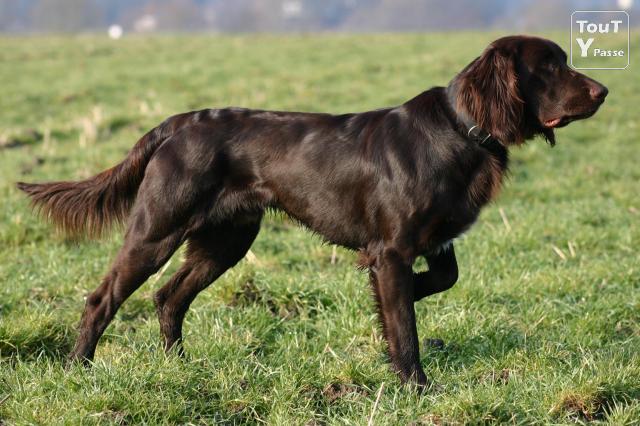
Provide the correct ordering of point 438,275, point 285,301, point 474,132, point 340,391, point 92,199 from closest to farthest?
1. point 340,391
2. point 474,132
3. point 438,275
4. point 92,199
5. point 285,301

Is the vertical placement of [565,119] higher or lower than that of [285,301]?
higher

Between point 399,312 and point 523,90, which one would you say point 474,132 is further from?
point 399,312

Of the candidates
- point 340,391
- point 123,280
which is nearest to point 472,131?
point 340,391

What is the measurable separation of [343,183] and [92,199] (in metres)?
1.29

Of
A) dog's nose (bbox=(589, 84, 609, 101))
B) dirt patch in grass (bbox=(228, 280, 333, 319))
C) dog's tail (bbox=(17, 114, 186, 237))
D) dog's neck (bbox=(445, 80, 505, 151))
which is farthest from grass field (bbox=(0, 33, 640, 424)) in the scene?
dog's nose (bbox=(589, 84, 609, 101))

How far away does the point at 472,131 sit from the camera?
11.4 feet

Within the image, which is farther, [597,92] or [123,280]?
[123,280]

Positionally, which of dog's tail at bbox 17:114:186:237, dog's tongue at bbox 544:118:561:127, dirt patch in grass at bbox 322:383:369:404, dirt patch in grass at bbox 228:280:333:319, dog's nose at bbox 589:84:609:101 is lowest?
dirt patch in grass at bbox 228:280:333:319

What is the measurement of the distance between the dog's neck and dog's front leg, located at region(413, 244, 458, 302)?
1.77 feet

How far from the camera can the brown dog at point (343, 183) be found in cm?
344

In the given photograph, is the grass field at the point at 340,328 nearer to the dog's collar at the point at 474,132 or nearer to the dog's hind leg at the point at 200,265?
the dog's hind leg at the point at 200,265

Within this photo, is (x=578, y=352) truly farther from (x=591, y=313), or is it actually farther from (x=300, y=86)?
(x=300, y=86)

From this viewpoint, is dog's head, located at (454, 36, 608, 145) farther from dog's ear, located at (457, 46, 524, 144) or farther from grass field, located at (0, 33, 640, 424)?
grass field, located at (0, 33, 640, 424)

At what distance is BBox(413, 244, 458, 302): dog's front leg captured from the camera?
376 centimetres
